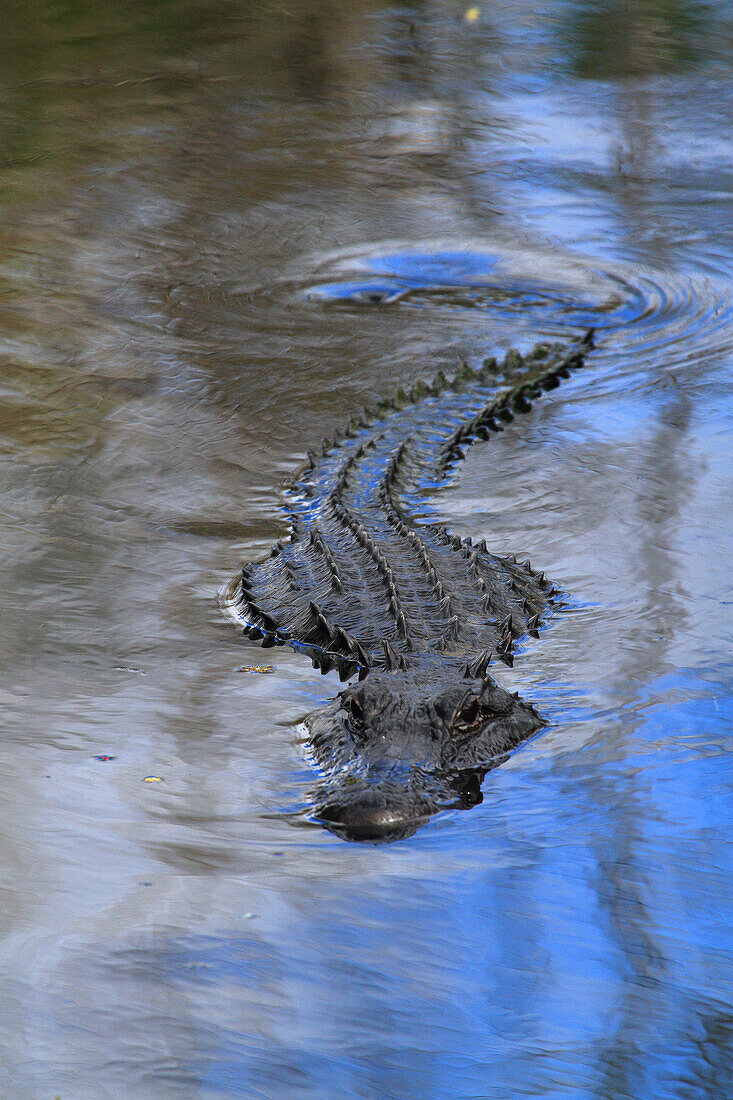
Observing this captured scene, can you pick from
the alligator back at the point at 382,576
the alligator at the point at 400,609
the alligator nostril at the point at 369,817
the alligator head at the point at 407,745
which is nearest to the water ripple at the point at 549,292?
the alligator at the point at 400,609

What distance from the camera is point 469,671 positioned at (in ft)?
10.8

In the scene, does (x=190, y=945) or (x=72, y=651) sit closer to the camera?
(x=190, y=945)

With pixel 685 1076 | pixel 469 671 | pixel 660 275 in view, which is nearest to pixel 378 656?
pixel 469 671

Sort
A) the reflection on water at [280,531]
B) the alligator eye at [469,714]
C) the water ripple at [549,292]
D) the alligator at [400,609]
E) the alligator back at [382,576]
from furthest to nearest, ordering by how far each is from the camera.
A: the water ripple at [549,292] < the alligator back at [382,576] < the alligator eye at [469,714] < the alligator at [400,609] < the reflection on water at [280,531]

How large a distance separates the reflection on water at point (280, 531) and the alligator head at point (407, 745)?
0.23 ft

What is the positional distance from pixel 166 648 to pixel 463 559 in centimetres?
126

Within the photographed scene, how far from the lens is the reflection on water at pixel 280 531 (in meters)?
2.02

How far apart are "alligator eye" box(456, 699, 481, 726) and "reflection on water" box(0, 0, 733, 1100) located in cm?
17

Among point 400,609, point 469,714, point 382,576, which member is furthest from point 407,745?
point 382,576

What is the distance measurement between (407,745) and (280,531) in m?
2.25

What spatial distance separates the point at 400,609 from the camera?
3.81 metres

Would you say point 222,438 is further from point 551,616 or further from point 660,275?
point 660,275

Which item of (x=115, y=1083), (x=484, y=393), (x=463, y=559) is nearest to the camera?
(x=115, y=1083)

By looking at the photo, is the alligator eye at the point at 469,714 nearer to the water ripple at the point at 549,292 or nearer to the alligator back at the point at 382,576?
the alligator back at the point at 382,576
